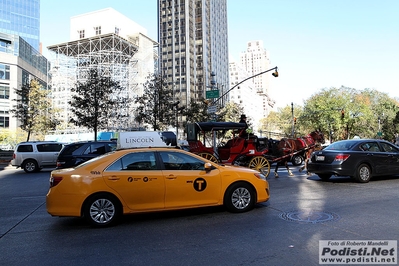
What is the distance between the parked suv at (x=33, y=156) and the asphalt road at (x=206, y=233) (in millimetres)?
11534

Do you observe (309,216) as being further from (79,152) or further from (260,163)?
(79,152)

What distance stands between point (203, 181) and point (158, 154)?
A: 1111mm

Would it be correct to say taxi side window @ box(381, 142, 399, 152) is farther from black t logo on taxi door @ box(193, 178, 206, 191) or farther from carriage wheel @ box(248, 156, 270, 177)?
black t logo on taxi door @ box(193, 178, 206, 191)

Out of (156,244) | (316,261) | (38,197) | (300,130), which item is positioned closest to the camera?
(316,261)

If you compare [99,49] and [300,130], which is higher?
[99,49]

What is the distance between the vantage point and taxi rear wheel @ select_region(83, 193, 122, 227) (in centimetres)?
634

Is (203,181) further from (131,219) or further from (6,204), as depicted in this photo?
(6,204)

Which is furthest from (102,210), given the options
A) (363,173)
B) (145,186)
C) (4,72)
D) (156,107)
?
(4,72)

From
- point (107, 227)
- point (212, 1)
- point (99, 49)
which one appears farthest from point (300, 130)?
point (107, 227)

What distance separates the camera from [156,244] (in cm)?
527

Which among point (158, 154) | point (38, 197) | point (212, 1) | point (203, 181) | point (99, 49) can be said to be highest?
point (212, 1)

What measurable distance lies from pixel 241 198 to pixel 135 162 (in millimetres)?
2454

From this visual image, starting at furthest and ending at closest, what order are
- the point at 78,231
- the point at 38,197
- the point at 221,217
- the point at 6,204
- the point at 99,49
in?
1. the point at 99,49
2. the point at 38,197
3. the point at 6,204
4. the point at 221,217
5. the point at 78,231

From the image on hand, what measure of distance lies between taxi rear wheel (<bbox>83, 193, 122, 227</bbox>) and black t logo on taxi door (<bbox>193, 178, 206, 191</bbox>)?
1601 millimetres
